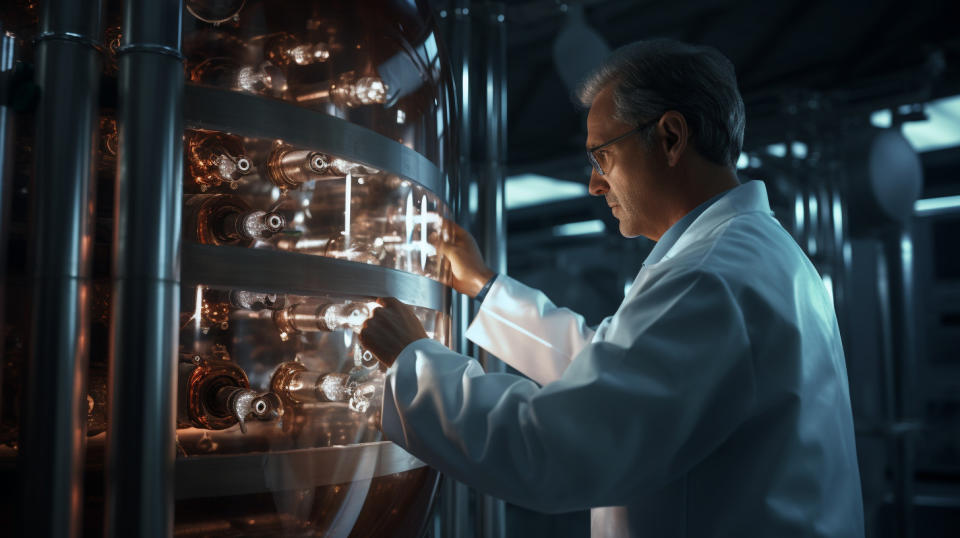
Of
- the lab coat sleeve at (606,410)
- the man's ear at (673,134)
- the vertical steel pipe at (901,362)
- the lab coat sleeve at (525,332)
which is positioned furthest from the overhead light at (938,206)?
the lab coat sleeve at (606,410)

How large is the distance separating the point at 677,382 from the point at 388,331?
1.20 ft

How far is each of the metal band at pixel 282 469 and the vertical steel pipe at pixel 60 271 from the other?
118 millimetres

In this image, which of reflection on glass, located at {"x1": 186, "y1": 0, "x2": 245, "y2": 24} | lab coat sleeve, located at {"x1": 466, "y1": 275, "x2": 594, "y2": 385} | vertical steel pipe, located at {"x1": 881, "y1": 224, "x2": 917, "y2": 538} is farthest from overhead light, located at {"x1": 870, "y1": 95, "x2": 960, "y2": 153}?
reflection on glass, located at {"x1": 186, "y1": 0, "x2": 245, "y2": 24}

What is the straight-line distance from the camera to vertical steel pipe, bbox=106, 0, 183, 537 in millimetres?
814

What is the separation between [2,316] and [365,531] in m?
0.52

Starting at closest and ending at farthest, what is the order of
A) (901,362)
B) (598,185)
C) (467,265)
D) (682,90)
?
1. (682,90)
2. (598,185)
3. (467,265)
4. (901,362)

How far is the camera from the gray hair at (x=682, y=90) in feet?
4.02

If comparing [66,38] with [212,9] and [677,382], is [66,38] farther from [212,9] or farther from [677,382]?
[677,382]

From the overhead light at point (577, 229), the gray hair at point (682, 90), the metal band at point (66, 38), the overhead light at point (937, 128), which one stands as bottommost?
the metal band at point (66, 38)

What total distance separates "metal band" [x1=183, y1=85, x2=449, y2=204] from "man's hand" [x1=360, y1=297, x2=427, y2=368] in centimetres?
18

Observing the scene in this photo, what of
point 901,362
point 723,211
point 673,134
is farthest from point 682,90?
point 901,362

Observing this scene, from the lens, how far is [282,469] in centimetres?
95

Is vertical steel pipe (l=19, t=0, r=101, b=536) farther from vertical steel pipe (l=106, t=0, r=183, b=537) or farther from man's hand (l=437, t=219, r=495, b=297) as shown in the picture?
man's hand (l=437, t=219, r=495, b=297)

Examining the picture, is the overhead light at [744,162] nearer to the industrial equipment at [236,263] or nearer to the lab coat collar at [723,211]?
the lab coat collar at [723,211]
